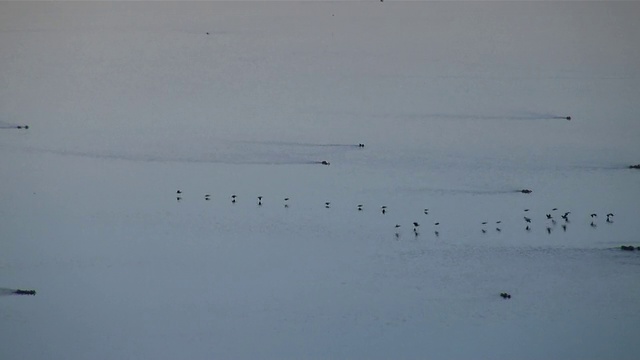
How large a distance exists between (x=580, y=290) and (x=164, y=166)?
4.16ft

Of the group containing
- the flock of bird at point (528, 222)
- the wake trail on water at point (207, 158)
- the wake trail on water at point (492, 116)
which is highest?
the wake trail on water at point (492, 116)

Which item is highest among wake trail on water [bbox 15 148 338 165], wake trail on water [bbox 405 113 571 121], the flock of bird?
wake trail on water [bbox 405 113 571 121]

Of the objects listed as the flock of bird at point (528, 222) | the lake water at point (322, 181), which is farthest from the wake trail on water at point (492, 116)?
the flock of bird at point (528, 222)

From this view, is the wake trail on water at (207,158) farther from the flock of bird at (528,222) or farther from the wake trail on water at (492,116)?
the wake trail on water at (492,116)

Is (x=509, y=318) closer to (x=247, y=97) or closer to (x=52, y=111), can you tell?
(x=247, y=97)

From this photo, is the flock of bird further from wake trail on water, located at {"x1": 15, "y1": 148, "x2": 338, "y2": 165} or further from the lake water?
wake trail on water, located at {"x1": 15, "y1": 148, "x2": 338, "y2": 165}

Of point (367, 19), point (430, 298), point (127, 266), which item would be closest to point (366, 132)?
point (367, 19)

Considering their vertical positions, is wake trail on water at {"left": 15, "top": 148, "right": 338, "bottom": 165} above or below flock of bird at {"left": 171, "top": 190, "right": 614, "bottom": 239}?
above

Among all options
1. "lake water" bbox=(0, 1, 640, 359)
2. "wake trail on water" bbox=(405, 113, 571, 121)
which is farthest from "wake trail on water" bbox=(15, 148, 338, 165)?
"wake trail on water" bbox=(405, 113, 571, 121)

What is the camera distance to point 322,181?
2.10m

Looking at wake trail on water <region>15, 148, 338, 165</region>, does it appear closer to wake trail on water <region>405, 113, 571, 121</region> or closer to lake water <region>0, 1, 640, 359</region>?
lake water <region>0, 1, 640, 359</region>

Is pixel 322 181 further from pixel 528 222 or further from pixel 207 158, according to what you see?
pixel 528 222

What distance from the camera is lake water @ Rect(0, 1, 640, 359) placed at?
2.08 meters

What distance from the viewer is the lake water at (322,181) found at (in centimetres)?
208
